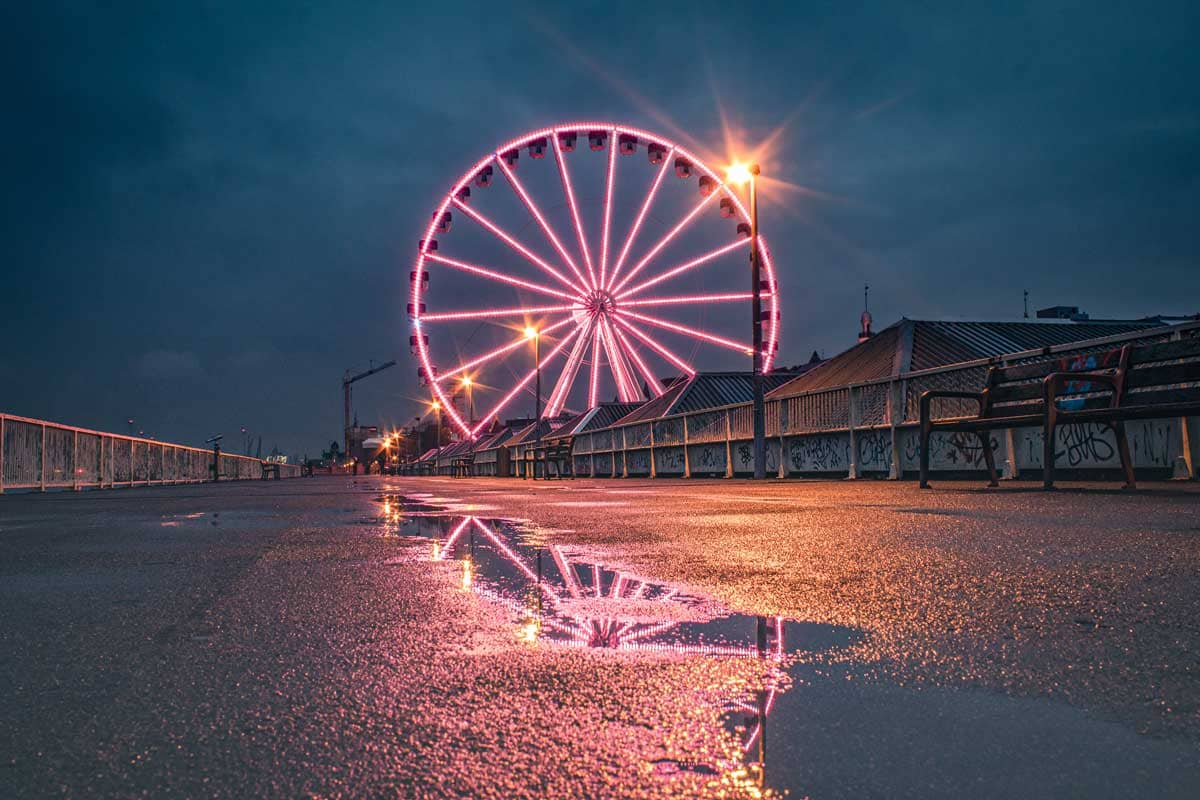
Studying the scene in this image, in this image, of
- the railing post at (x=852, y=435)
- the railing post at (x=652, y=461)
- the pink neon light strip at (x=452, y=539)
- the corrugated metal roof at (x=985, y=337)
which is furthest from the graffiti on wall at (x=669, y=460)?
the pink neon light strip at (x=452, y=539)

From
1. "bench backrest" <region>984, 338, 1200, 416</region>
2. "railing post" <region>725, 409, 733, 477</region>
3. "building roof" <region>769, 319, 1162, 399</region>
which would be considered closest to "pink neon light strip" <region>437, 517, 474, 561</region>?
"bench backrest" <region>984, 338, 1200, 416</region>

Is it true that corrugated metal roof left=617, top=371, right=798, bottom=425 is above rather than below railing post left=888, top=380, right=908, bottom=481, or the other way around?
above

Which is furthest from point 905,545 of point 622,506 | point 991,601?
point 622,506

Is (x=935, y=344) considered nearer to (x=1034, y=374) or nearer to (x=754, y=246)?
(x=754, y=246)

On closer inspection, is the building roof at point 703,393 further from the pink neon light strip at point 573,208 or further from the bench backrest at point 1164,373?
the bench backrest at point 1164,373

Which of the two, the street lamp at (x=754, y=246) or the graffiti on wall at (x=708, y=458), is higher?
the street lamp at (x=754, y=246)

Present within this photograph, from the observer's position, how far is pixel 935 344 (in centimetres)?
1998

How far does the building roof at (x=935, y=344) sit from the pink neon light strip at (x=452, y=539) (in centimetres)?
1284

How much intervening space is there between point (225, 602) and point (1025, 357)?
9.86 metres

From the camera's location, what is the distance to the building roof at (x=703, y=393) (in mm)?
31844

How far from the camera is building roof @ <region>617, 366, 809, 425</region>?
31.8m

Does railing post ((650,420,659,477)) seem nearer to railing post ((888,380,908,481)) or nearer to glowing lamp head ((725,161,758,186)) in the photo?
glowing lamp head ((725,161,758,186))

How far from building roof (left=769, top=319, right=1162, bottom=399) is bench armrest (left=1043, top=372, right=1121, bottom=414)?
1115cm

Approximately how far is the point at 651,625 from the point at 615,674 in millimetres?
467
